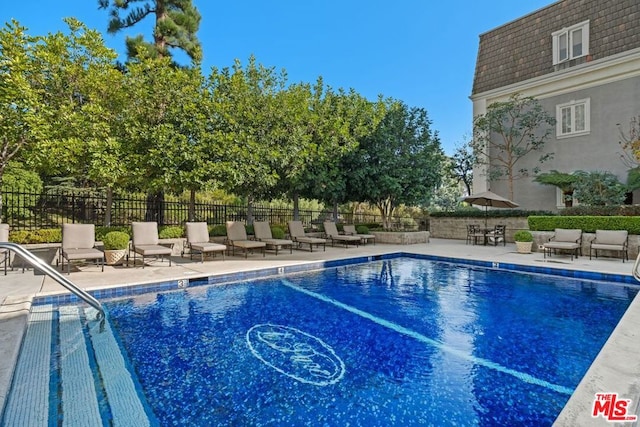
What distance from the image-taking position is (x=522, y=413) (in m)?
3.06

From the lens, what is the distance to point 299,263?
9.29 metres

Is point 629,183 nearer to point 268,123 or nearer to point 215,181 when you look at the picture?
point 268,123

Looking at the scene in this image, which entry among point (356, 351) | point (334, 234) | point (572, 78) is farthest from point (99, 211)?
point (572, 78)

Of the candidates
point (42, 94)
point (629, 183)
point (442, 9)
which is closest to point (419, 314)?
point (42, 94)

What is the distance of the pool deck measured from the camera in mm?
2457

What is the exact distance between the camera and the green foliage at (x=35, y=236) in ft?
30.5

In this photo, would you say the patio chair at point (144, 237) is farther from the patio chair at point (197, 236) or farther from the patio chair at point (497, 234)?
the patio chair at point (497, 234)

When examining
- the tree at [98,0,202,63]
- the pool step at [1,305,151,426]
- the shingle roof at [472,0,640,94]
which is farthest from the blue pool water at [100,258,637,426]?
the shingle roof at [472,0,640,94]

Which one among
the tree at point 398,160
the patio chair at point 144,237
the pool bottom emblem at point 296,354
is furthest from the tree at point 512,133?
the pool bottom emblem at point 296,354

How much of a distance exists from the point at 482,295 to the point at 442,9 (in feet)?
49.1

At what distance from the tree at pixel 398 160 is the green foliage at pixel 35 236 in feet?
32.5

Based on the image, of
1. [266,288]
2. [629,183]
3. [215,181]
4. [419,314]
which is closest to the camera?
[419,314]

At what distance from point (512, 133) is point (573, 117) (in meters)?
2.55

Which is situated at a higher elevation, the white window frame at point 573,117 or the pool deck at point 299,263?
the white window frame at point 573,117
